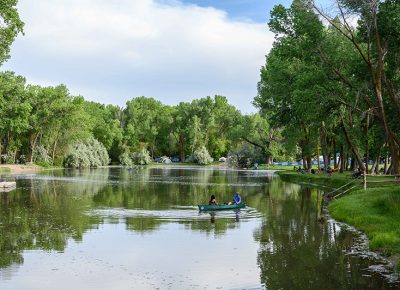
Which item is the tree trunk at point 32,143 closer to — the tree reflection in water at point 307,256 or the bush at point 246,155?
the bush at point 246,155

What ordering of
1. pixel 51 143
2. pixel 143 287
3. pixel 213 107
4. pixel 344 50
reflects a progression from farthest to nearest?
pixel 213 107 < pixel 51 143 < pixel 344 50 < pixel 143 287

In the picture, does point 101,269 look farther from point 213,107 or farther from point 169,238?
point 213,107

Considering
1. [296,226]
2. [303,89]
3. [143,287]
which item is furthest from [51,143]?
[143,287]

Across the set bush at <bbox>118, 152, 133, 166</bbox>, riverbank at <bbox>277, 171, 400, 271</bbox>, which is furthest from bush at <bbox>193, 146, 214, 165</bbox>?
riverbank at <bbox>277, 171, 400, 271</bbox>

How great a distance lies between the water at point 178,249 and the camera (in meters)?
19.2

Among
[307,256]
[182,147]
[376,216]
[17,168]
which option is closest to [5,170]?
[17,168]

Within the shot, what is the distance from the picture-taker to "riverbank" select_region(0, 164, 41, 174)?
98.9 m

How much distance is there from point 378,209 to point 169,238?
13574 millimetres

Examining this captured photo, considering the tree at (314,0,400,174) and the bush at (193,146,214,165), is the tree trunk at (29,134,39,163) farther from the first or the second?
the tree at (314,0,400,174)

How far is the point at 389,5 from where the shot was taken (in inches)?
1378

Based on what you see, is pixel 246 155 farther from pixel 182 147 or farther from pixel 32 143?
pixel 182 147

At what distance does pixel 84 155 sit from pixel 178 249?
111341 millimetres

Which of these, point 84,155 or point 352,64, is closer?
point 352,64

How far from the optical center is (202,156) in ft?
561
